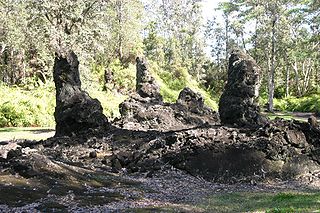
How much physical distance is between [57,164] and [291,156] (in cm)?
685

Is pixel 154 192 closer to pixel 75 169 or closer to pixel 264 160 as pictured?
pixel 75 169

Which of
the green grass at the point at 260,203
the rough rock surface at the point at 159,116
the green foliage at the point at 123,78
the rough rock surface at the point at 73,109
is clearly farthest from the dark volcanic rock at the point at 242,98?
the green foliage at the point at 123,78

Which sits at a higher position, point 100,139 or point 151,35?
point 151,35

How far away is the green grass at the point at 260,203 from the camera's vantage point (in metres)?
8.41

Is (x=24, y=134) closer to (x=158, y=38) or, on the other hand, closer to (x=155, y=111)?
(x=155, y=111)

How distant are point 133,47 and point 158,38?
1132 centimetres

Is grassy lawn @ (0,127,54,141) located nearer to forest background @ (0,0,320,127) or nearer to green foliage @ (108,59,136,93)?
forest background @ (0,0,320,127)

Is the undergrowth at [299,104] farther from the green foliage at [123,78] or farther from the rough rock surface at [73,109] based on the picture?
the rough rock surface at [73,109]

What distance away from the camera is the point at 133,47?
44.7m

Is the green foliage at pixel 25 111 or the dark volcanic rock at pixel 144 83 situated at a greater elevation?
the dark volcanic rock at pixel 144 83

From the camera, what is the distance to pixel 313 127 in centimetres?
1484

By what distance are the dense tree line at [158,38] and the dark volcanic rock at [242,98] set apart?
12679 millimetres

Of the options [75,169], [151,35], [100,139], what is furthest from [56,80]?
[151,35]

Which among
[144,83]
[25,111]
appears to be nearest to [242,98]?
[144,83]
